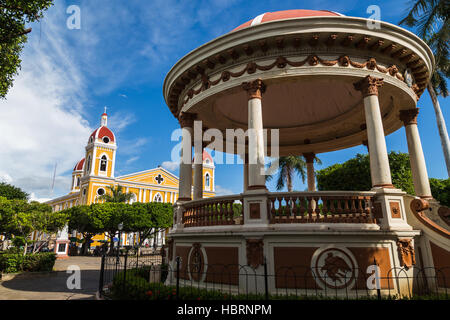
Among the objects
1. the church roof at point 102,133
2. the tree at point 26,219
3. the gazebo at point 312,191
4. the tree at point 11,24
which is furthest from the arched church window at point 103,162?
the gazebo at point 312,191

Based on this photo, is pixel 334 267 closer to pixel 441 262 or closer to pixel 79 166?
pixel 441 262

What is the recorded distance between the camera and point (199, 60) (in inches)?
410

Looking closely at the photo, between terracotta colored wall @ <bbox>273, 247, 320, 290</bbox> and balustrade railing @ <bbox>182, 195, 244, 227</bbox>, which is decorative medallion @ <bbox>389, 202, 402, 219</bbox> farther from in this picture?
balustrade railing @ <bbox>182, 195, 244, 227</bbox>

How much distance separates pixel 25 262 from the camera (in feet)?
54.6

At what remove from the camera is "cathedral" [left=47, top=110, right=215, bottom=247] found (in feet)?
196

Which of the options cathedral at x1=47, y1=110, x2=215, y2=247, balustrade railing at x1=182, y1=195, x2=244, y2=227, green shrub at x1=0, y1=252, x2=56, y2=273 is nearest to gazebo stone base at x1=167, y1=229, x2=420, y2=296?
balustrade railing at x1=182, y1=195, x2=244, y2=227

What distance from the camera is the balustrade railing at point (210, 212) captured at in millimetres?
9133

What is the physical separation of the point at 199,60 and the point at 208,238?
20.8 ft

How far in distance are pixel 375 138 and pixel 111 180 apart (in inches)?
2421

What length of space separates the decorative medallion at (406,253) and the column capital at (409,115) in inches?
224
